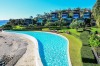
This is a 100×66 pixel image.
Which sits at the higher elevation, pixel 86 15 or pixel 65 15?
pixel 65 15

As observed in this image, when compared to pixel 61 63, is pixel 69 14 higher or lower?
higher

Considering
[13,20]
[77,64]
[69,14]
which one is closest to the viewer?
[77,64]

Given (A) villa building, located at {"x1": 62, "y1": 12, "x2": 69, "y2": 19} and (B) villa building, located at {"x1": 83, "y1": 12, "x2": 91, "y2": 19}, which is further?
(A) villa building, located at {"x1": 62, "y1": 12, "x2": 69, "y2": 19}

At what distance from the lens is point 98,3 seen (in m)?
43.5

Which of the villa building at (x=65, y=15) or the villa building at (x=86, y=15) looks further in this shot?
the villa building at (x=65, y=15)

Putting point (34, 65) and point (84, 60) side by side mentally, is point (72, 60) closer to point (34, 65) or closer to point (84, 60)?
point (84, 60)

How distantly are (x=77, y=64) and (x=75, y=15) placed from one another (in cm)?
8081

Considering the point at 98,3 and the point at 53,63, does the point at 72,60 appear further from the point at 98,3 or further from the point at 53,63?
the point at 98,3

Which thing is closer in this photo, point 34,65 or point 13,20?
point 34,65

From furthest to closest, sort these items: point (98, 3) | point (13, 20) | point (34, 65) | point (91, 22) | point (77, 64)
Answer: point (13, 20)
point (91, 22)
point (98, 3)
point (34, 65)
point (77, 64)

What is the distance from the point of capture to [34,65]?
72.9 ft

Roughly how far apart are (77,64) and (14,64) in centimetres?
694

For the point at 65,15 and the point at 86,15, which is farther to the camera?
the point at 65,15

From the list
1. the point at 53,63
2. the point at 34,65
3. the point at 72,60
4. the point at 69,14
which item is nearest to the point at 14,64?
the point at 34,65
